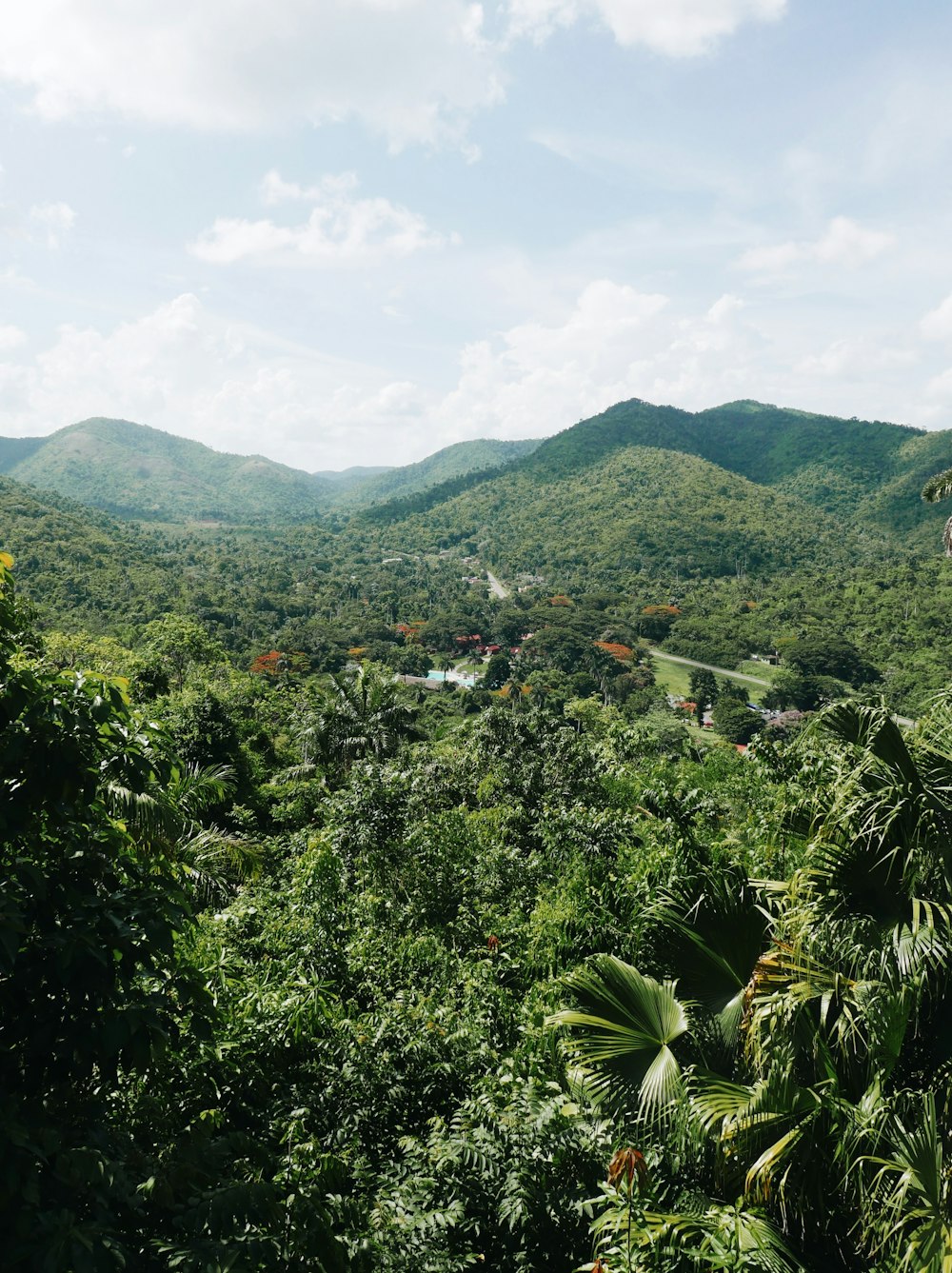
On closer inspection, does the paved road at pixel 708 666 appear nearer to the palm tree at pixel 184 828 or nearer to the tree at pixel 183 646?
the tree at pixel 183 646

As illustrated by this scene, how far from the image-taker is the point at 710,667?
72875 mm

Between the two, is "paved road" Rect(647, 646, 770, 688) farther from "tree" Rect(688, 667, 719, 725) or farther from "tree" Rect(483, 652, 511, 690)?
"tree" Rect(483, 652, 511, 690)

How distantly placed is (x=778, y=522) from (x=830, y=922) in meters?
122


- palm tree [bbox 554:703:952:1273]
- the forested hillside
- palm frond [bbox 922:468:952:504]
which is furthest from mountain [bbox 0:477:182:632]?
palm tree [bbox 554:703:952:1273]

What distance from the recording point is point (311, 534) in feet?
533

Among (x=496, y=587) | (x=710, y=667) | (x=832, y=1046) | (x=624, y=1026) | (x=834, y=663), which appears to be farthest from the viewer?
(x=496, y=587)

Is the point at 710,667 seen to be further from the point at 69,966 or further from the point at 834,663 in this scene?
the point at 69,966

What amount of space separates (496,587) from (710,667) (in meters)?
46.9

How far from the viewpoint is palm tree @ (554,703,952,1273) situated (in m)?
3.45

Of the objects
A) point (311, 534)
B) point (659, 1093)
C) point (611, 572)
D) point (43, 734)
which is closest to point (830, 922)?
point (659, 1093)

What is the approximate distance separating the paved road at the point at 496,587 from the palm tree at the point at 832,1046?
10101 centimetres

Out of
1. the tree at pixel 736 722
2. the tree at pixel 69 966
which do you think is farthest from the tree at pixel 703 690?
the tree at pixel 69 966

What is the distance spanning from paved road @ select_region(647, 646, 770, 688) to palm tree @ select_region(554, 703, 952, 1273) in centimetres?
6343

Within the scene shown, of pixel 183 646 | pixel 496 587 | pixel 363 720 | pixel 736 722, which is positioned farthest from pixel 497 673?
pixel 496 587
